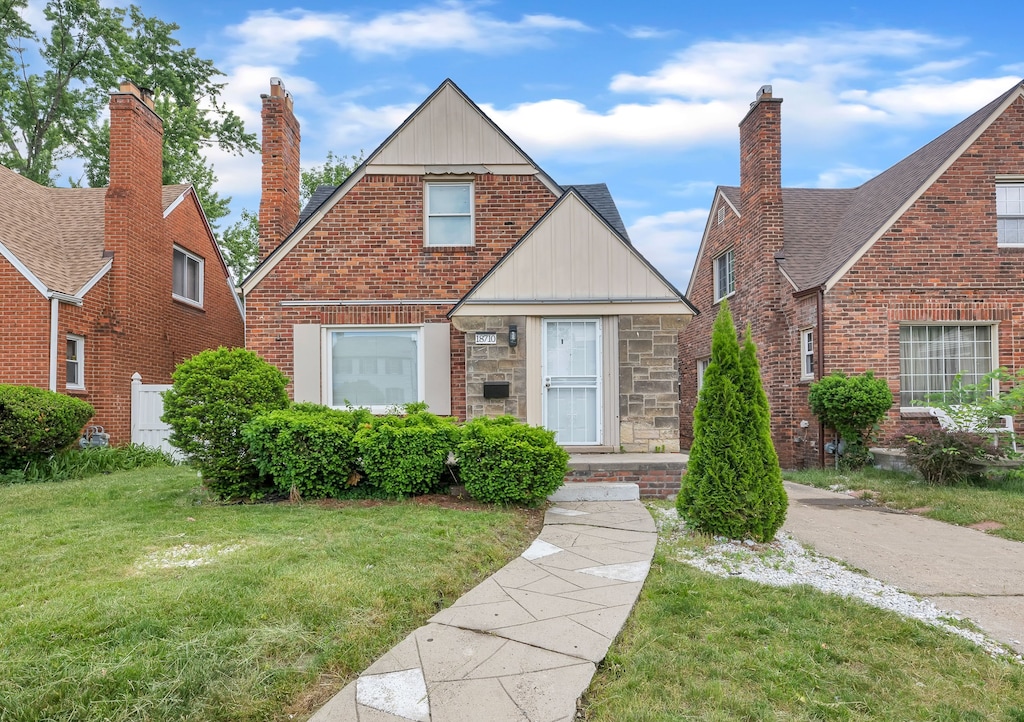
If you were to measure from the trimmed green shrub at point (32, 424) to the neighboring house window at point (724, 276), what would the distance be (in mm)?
14151

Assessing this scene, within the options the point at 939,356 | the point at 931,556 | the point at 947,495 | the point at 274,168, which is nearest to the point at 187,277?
the point at 274,168

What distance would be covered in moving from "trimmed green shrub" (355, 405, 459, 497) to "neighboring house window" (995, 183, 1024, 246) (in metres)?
11.8

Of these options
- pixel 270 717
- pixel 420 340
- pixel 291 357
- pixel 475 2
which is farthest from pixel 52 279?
pixel 270 717

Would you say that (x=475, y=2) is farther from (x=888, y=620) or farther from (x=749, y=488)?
(x=888, y=620)

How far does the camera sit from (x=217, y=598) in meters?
3.63

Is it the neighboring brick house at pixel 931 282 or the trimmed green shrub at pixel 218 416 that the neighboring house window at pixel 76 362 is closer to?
the trimmed green shrub at pixel 218 416

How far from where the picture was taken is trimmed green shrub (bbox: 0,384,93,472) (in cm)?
941

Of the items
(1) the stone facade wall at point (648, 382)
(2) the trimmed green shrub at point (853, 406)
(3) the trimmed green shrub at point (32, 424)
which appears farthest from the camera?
(2) the trimmed green shrub at point (853, 406)

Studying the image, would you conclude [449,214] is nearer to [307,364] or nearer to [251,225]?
[307,364]

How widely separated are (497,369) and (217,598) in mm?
5856

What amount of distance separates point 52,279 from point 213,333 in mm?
5232

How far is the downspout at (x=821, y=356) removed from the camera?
38.9ft

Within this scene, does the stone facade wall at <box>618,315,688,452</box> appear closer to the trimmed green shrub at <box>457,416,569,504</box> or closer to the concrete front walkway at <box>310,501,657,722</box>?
the trimmed green shrub at <box>457,416,569,504</box>

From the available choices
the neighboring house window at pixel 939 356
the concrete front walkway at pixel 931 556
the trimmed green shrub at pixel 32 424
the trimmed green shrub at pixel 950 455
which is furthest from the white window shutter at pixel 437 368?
the neighboring house window at pixel 939 356
